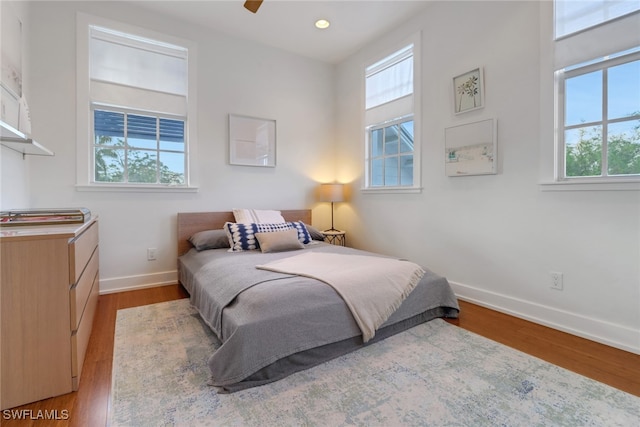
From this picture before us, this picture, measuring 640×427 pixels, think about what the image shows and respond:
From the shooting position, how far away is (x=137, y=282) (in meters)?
3.16

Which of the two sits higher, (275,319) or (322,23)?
(322,23)

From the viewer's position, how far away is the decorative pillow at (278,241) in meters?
2.90

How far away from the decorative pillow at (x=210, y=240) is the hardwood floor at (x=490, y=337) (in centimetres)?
66

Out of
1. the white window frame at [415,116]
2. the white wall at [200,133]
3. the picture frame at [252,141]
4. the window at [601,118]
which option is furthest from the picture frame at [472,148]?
the picture frame at [252,141]

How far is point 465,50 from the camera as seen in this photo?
2.79 meters

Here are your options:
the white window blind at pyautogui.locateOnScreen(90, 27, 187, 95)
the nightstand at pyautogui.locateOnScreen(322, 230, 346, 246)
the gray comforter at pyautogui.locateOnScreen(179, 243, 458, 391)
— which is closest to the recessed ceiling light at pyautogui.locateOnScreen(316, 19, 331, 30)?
the white window blind at pyautogui.locateOnScreen(90, 27, 187, 95)

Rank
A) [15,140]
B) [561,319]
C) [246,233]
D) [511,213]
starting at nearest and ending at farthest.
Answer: [15,140]
[561,319]
[511,213]
[246,233]

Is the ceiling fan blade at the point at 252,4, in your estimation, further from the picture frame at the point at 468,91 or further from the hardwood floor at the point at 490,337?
the hardwood floor at the point at 490,337

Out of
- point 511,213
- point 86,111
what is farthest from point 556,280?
point 86,111

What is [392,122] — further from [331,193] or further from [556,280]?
[556,280]

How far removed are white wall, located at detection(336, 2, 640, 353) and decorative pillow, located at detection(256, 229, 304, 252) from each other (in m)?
1.22

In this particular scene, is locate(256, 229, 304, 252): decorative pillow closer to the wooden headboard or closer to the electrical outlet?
the wooden headboard

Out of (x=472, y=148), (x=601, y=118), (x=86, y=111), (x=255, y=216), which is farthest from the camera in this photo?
(x=255, y=216)

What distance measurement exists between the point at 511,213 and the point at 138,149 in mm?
3580
